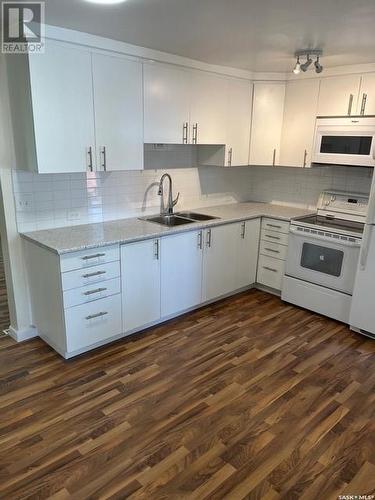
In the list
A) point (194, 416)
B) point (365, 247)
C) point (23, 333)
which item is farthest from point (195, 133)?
point (194, 416)

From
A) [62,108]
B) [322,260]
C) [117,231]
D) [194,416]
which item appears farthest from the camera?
[322,260]

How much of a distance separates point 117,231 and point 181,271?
0.73 m

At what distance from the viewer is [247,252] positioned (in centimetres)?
409

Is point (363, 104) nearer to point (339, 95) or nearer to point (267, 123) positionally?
point (339, 95)

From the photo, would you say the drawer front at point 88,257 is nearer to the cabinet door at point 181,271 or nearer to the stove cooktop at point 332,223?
the cabinet door at point 181,271

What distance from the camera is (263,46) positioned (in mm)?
2855

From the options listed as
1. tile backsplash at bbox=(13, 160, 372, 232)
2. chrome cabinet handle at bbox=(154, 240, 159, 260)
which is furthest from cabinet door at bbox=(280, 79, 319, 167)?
chrome cabinet handle at bbox=(154, 240, 159, 260)

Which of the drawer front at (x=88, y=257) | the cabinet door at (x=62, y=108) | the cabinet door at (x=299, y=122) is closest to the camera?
the cabinet door at (x=62, y=108)

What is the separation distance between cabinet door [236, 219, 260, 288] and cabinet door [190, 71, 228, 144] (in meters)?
→ 0.95

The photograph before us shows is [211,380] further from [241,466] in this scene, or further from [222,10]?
[222,10]

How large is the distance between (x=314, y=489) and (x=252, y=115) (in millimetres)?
3453

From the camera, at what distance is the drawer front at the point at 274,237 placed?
3.97 m

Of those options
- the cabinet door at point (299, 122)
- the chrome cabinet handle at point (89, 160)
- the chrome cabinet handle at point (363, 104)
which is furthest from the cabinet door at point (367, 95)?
the chrome cabinet handle at point (89, 160)

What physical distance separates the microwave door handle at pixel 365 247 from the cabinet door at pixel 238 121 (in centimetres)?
157
